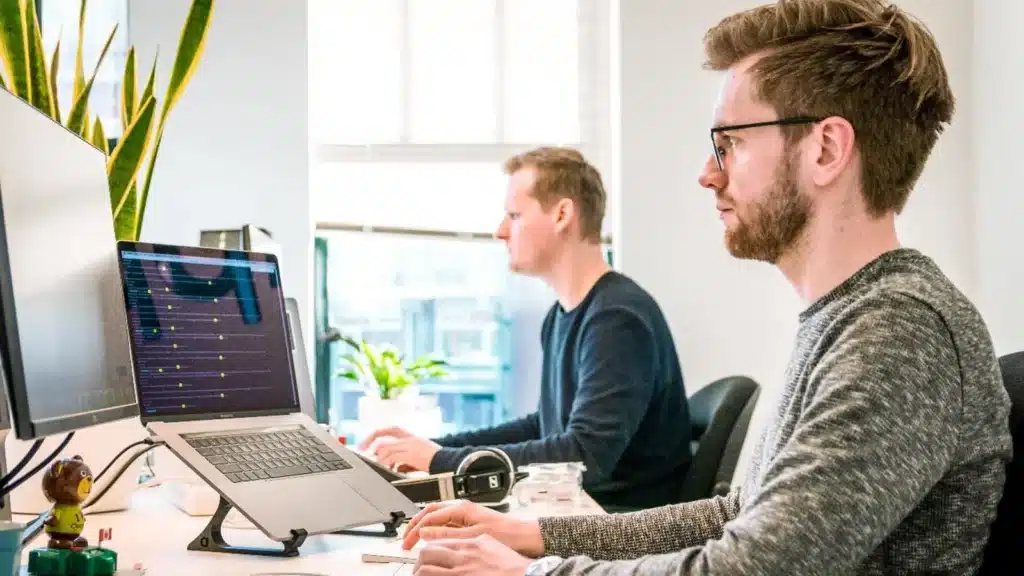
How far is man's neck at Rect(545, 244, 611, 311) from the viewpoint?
265cm

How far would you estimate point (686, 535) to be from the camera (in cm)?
136

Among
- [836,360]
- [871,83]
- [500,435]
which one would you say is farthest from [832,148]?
[500,435]

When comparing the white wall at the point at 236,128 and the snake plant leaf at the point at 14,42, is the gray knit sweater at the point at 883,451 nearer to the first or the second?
the snake plant leaf at the point at 14,42

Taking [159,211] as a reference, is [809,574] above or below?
below

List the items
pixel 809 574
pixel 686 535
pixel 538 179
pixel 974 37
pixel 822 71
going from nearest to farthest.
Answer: pixel 809 574
pixel 822 71
pixel 686 535
pixel 538 179
pixel 974 37

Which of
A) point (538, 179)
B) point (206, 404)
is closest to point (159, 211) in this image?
point (538, 179)

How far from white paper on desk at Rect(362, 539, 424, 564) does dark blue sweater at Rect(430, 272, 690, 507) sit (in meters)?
0.67

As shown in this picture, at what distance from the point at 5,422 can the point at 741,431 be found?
5.46 feet

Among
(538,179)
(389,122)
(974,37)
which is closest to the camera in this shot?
(538,179)

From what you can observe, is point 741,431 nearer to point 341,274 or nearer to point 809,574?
point 809,574

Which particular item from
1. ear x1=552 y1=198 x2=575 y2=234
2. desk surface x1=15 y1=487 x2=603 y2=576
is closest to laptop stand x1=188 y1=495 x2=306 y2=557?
desk surface x1=15 y1=487 x2=603 y2=576

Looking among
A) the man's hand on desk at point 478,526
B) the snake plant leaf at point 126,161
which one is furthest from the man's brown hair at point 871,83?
the snake plant leaf at point 126,161

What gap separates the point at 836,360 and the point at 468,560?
448mm

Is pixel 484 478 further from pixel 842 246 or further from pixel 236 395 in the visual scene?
pixel 842 246
